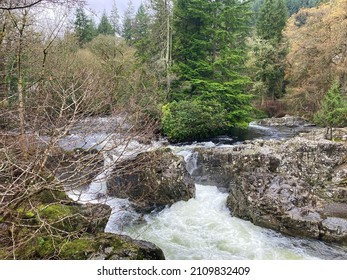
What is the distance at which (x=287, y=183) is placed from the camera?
8242 millimetres

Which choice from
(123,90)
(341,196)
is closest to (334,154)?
(341,196)

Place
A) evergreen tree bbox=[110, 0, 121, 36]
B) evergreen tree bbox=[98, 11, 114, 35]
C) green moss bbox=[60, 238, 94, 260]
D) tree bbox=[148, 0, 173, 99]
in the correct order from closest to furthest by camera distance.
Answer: green moss bbox=[60, 238, 94, 260]
tree bbox=[148, 0, 173, 99]
evergreen tree bbox=[110, 0, 121, 36]
evergreen tree bbox=[98, 11, 114, 35]

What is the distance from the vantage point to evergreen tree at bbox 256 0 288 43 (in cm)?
2917

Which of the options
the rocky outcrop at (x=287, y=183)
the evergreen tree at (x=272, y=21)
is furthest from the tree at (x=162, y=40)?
the evergreen tree at (x=272, y=21)

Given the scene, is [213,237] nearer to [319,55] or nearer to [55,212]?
[55,212]

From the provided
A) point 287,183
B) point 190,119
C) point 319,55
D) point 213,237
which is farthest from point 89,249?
point 319,55

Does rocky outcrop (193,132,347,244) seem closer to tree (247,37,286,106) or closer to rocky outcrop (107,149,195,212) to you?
rocky outcrop (107,149,195,212)

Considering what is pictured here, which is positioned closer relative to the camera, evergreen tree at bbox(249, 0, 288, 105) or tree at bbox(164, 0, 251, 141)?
tree at bbox(164, 0, 251, 141)

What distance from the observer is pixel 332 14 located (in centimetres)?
1930

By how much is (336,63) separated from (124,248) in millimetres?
21392

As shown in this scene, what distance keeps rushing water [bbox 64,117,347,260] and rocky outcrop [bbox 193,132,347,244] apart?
0.37 meters

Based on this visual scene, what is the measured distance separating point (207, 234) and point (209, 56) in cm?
1362

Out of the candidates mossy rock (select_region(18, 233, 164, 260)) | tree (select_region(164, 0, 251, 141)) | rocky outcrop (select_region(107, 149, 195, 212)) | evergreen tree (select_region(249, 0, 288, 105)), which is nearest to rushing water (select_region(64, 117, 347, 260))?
rocky outcrop (select_region(107, 149, 195, 212))

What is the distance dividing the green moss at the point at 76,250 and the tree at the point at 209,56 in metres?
12.7
